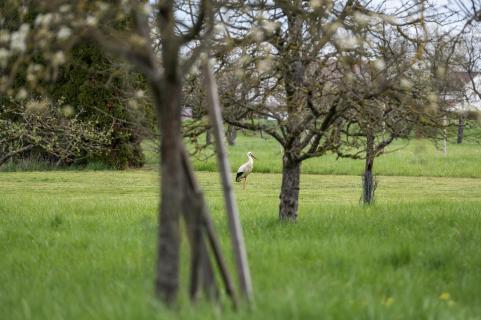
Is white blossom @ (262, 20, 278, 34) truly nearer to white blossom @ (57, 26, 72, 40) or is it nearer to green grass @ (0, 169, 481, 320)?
green grass @ (0, 169, 481, 320)

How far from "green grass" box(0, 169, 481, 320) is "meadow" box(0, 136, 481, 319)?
0.01 metres

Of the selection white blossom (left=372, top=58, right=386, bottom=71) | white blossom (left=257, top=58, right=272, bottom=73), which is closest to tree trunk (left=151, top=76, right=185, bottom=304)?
white blossom (left=257, top=58, right=272, bottom=73)

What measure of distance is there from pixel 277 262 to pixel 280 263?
0.18 feet

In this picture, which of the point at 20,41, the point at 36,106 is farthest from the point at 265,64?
the point at 36,106

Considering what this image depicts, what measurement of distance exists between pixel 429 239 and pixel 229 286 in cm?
439

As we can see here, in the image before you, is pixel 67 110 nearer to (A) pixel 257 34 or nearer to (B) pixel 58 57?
(A) pixel 257 34

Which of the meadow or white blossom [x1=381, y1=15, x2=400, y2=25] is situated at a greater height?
white blossom [x1=381, y1=15, x2=400, y2=25]

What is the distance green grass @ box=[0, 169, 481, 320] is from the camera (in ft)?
14.8

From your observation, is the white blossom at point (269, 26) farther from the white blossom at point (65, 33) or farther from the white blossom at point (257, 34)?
the white blossom at point (65, 33)

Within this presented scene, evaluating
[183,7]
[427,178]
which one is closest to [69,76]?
[427,178]

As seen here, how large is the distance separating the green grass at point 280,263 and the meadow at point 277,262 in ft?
0.05

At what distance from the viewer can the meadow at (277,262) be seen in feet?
14.8

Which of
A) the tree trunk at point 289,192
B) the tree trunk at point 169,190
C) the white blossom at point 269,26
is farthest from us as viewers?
the tree trunk at point 289,192

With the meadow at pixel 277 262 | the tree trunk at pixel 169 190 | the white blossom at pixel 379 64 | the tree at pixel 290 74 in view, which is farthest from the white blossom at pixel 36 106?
the tree trunk at pixel 169 190
